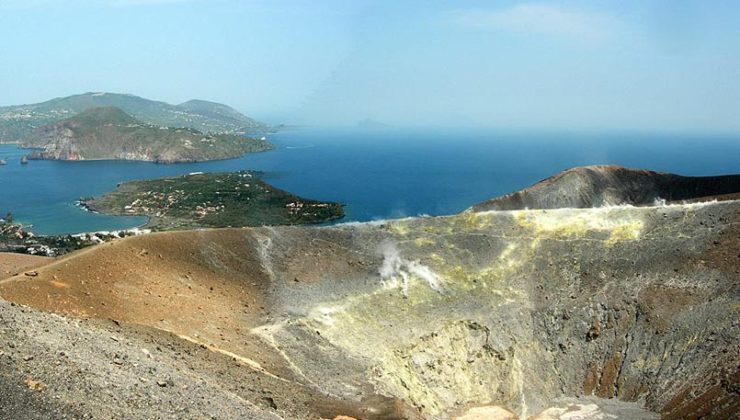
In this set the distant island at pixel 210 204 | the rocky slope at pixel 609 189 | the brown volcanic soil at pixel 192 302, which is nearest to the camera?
the brown volcanic soil at pixel 192 302

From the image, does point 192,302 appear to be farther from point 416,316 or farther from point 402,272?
point 402,272

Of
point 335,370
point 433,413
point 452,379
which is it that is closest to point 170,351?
point 335,370

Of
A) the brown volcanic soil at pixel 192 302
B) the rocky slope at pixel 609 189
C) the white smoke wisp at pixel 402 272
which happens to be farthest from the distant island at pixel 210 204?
the brown volcanic soil at pixel 192 302

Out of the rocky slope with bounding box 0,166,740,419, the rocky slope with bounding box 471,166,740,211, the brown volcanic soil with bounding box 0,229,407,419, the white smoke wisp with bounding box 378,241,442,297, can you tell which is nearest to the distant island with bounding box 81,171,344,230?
the rocky slope with bounding box 471,166,740,211

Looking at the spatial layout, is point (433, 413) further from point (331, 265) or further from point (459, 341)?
point (331, 265)

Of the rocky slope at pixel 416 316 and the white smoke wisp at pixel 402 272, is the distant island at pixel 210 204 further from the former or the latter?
the rocky slope at pixel 416 316

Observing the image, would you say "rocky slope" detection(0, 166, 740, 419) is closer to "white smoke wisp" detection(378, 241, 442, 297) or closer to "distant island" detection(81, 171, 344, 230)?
"white smoke wisp" detection(378, 241, 442, 297)
